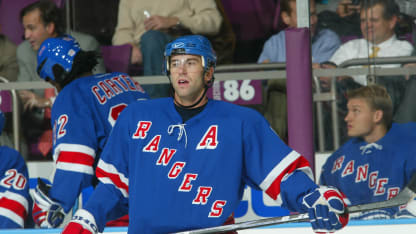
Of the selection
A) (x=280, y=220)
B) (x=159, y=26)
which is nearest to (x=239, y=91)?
(x=159, y=26)

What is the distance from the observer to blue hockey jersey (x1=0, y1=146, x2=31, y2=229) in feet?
12.8

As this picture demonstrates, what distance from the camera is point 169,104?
8.50 ft

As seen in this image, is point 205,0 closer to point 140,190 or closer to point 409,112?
point 409,112

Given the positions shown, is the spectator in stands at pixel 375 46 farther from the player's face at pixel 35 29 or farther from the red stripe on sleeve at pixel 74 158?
the player's face at pixel 35 29

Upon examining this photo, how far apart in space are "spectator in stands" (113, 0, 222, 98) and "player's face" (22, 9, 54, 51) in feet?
1.43

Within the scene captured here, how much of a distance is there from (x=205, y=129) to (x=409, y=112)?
209 cm

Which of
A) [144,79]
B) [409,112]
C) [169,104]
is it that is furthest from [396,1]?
[169,104]

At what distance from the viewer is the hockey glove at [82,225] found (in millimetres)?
2426

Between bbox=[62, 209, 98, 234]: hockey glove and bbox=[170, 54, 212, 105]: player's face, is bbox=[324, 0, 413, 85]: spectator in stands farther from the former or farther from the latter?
bbox=[62, 209, 98, 234]: hockey glove

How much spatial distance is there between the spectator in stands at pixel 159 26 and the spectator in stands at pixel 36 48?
23 cm

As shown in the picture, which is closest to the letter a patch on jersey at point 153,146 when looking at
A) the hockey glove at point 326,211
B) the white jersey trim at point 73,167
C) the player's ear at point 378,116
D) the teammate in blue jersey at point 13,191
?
the hockey glove at point 326,211

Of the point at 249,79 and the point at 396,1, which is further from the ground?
the point at 396,1

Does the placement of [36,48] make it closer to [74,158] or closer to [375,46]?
[74,158]

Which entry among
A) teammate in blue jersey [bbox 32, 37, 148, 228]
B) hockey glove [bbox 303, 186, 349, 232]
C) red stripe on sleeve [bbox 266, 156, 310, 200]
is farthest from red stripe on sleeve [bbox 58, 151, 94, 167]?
hockey glove [bbox 303, 186, 349, 232]
